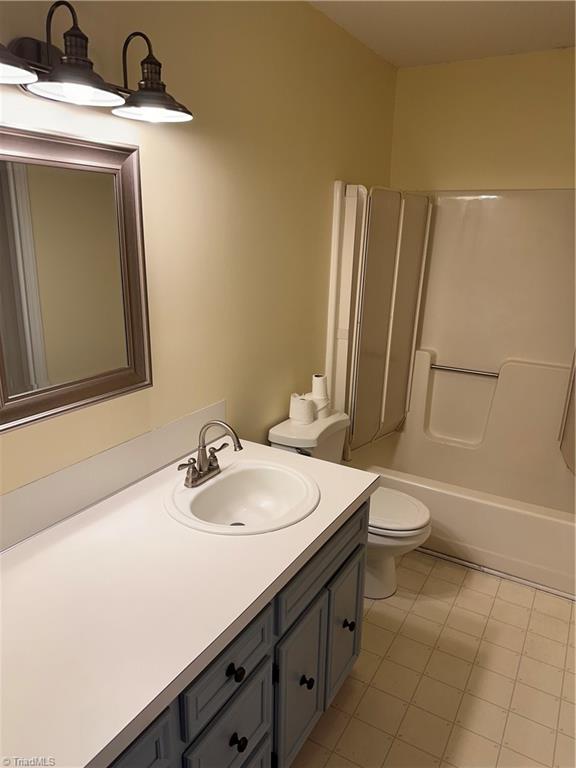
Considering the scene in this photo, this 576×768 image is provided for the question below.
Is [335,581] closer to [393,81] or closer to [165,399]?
[165,399]

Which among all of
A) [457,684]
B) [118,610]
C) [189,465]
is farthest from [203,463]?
[457,684]

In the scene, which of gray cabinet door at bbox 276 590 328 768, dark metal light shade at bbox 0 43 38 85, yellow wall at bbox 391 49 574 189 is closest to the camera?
dark metal light shade at bbox 0 43 38 85

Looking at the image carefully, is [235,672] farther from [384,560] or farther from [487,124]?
[487,124]

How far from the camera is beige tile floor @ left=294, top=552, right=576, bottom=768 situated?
1727mm

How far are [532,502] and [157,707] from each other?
2539mm

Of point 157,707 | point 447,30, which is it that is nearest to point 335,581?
point 157,707

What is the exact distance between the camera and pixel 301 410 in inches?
87.2

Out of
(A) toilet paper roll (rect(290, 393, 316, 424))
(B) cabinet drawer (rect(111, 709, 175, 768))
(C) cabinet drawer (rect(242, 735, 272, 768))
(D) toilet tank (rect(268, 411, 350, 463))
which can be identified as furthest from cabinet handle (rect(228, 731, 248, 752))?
(A) toilet paper roll (rect(290, 393, 316, 424))

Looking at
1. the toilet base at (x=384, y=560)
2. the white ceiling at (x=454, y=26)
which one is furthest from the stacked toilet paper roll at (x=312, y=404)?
the white ceiling at (x=454, y=26)

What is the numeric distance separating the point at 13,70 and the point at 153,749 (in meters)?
1.25

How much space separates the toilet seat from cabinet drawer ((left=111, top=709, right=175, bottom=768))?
1335 millimetres

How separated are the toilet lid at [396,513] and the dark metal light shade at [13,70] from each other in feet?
6.04

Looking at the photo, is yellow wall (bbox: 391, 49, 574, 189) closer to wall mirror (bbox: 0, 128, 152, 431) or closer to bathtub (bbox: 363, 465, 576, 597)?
bathtub (bbox: 363, 465, 576, 597)

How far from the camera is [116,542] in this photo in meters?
1.30
